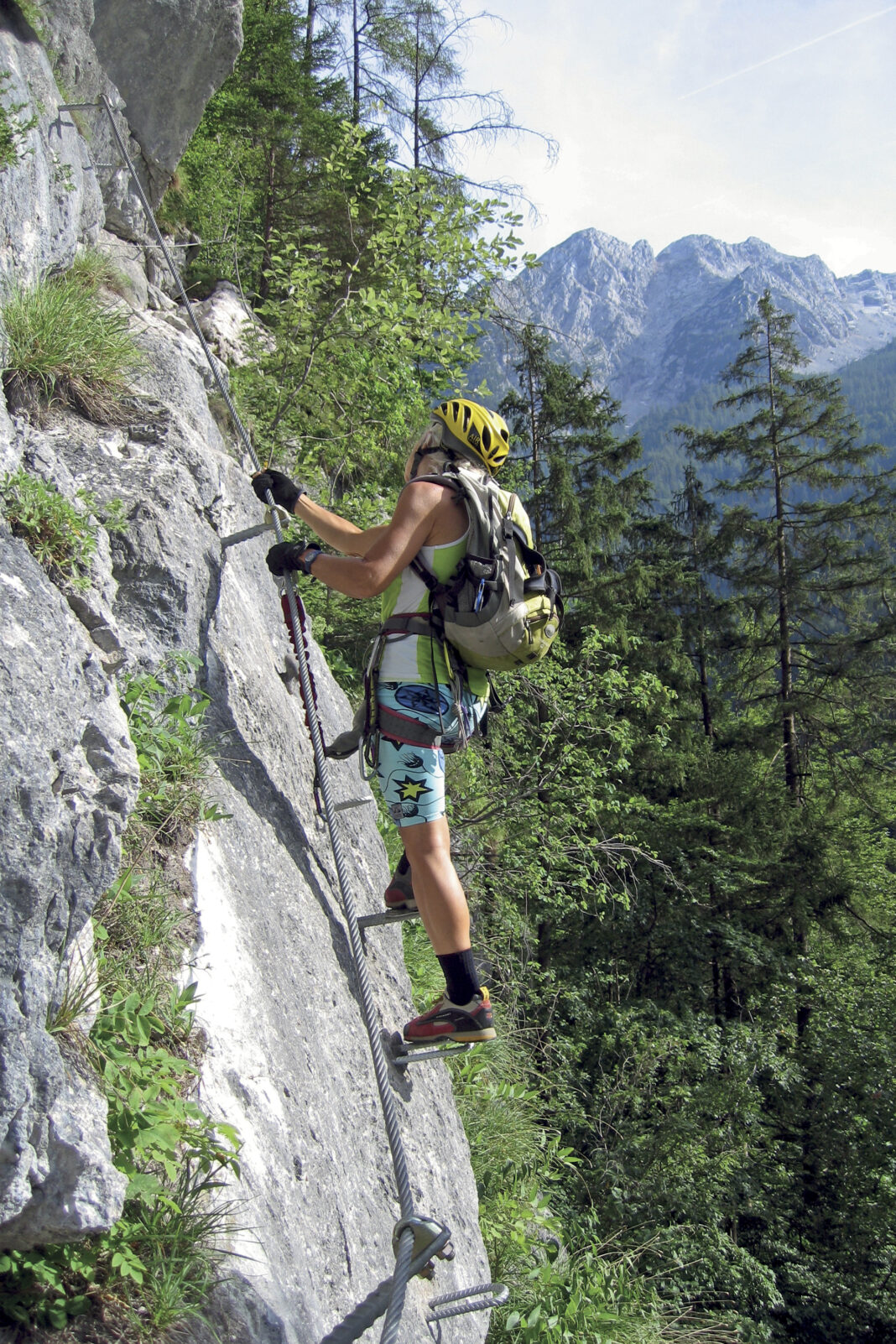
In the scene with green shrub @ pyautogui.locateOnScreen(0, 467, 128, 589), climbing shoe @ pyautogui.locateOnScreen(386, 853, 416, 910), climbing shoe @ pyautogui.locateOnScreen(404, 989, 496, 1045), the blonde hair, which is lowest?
climbing shoe @ pyautogui.locateOnScreen(404, 989, 496, 1045)

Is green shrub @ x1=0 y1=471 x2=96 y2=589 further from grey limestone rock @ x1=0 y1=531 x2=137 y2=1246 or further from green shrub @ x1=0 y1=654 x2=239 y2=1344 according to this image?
green shrub @ x1=0 y1=654 x2=239 y2=1344

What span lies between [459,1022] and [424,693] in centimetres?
112

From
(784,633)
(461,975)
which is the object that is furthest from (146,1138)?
(784,633)

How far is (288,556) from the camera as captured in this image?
3150mm

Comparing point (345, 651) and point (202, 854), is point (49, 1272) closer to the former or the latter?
point (202, 854)

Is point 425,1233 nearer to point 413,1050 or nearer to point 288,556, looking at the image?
point 413,1050

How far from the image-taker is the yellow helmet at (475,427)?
10.2 ft

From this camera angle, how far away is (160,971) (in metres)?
2.34

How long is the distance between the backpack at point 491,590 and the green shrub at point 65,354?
1543 millimetres

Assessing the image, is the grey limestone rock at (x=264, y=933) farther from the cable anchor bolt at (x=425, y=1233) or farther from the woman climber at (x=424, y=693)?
the woman climber at (x=424, y=693)

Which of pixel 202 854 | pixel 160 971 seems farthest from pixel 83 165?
pixel 160 971

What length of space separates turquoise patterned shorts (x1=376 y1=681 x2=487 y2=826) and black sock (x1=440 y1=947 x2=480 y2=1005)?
46 cm

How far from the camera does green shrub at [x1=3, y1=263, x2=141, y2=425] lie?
321 centimetres

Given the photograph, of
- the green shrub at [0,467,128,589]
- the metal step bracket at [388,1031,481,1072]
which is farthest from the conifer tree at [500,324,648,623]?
the green shrub at [0,467,128,589]
